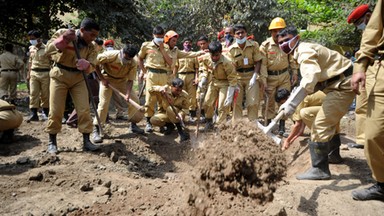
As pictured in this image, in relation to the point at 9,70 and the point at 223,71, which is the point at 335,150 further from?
the point at 9,70

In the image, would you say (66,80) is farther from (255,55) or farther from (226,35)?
(226,35)

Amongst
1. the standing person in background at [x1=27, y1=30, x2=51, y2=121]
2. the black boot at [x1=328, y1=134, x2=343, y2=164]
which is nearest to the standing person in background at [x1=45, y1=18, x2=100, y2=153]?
the standing person in background at [x1=27, y1=30, x2=51, y2=121]

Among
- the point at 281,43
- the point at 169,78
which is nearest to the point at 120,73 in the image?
the point at 169,78

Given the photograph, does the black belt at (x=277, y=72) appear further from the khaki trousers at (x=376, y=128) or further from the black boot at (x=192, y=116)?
the khaki trousers at (x=376, y=128)

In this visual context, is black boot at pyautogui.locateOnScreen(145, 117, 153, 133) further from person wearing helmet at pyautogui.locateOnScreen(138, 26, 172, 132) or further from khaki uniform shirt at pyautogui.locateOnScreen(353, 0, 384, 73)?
khaki uniform shirt at pyautogui.locateOnScreen(353, 0, 384, 73)

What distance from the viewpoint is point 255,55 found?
617 cm

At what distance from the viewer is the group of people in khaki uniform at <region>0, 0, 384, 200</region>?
9.73 ft

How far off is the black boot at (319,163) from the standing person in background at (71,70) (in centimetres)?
303

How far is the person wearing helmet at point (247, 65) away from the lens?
6.09 meters

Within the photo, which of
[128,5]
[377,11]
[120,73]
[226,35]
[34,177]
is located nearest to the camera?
[377,11]

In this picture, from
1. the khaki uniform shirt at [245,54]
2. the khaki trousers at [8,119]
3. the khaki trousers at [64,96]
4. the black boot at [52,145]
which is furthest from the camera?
the khaki uniform shirt at [245,54]

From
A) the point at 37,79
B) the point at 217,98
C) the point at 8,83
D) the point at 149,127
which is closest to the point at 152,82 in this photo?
the point at 149,127

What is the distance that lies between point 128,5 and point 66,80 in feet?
19.9

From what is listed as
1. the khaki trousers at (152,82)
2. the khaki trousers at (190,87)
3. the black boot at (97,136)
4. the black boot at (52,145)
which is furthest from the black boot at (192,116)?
the black boot at (52,145)
